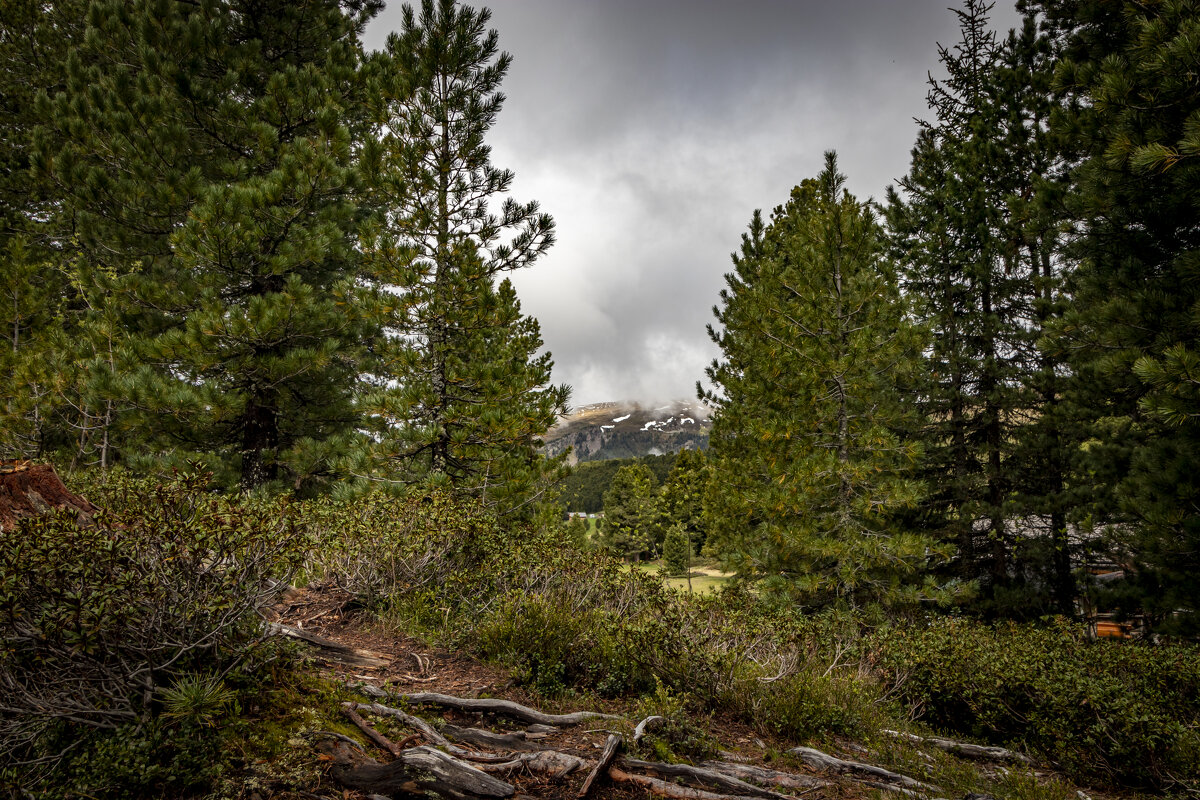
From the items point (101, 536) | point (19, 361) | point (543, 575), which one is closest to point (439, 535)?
point (543, 575)

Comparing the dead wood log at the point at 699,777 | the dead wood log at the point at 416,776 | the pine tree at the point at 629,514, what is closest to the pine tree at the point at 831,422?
the dead wood log at the point at 699,777

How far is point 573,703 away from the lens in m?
3.95

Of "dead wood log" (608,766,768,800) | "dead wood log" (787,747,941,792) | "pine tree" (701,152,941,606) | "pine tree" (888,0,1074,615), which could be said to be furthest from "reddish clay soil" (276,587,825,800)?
"pine tree" (888,0,1074,615)

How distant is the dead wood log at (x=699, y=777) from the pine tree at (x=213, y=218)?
23.6ft

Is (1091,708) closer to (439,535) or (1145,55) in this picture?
(439,535)

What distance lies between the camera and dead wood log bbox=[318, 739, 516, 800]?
2.40m

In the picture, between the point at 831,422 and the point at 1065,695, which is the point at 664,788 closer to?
the point at 1065,695

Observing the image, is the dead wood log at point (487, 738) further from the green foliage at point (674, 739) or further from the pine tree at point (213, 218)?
the pine tree at point (213, 218)

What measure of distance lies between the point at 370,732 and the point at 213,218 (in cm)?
825

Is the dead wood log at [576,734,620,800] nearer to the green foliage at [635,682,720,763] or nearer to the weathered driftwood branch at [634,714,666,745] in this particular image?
the weathered driftwood branch at [634,714,666,745]

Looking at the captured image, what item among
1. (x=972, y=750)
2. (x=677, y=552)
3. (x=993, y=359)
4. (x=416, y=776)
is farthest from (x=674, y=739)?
(x=677, y=552)

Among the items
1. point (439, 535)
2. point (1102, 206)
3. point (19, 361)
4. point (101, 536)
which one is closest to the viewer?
point (101, 536)

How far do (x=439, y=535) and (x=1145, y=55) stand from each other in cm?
970

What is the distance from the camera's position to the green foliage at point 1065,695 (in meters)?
4.04
